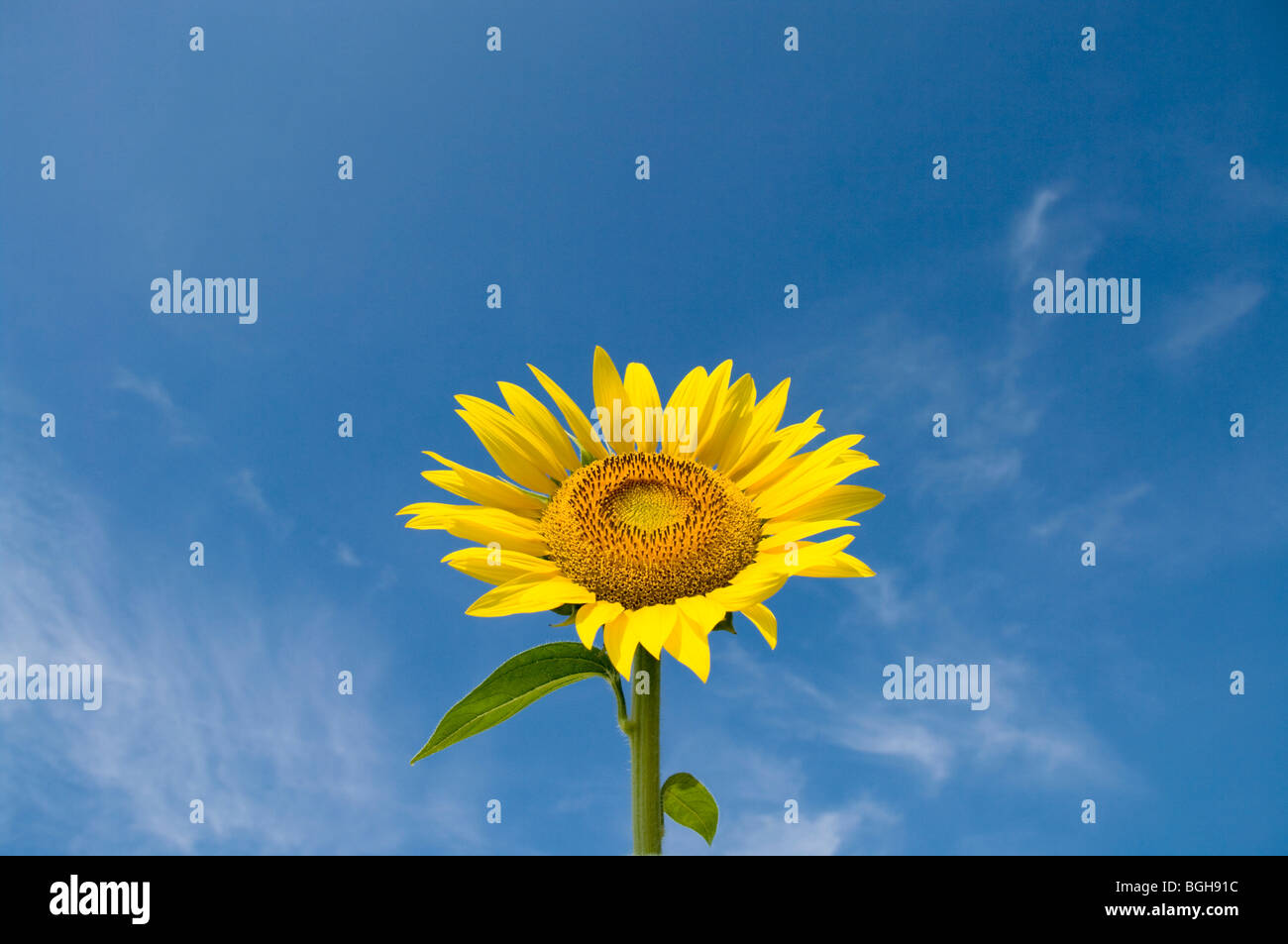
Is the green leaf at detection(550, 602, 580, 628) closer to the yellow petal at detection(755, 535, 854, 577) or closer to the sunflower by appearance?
the sunflower

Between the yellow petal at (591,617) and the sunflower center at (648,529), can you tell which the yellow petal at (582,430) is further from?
the yellow petal at (591,617)

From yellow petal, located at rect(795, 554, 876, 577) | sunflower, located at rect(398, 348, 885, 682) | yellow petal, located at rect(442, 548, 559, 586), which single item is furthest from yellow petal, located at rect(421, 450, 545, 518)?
yellow petal, located at rect(795, 554, 876, 577)

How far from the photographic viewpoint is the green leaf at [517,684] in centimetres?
278

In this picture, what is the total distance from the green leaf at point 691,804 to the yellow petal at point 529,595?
2.21ft

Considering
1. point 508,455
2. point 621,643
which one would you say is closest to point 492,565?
point 621,643

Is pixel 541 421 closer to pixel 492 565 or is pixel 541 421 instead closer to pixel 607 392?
pixel 607 392

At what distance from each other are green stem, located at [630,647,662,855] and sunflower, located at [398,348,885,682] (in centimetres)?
12

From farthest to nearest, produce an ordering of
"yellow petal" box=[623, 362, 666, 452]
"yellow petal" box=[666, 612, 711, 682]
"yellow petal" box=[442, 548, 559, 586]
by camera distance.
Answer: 1. "yellow petal" box=[623, 362, 666, 452]
2. "yellow petal" box=[442, 548, 559, 586]
3. "yellow petal" box=[666, 612, 711, 682]

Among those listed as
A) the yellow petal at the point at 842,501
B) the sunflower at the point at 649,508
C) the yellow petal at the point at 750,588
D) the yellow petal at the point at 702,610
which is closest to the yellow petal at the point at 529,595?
the sunflower at the point at 649,508

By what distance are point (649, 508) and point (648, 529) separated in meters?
0.15

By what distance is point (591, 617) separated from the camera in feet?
9.52

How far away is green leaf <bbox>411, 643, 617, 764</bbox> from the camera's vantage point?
2779 millimetres
